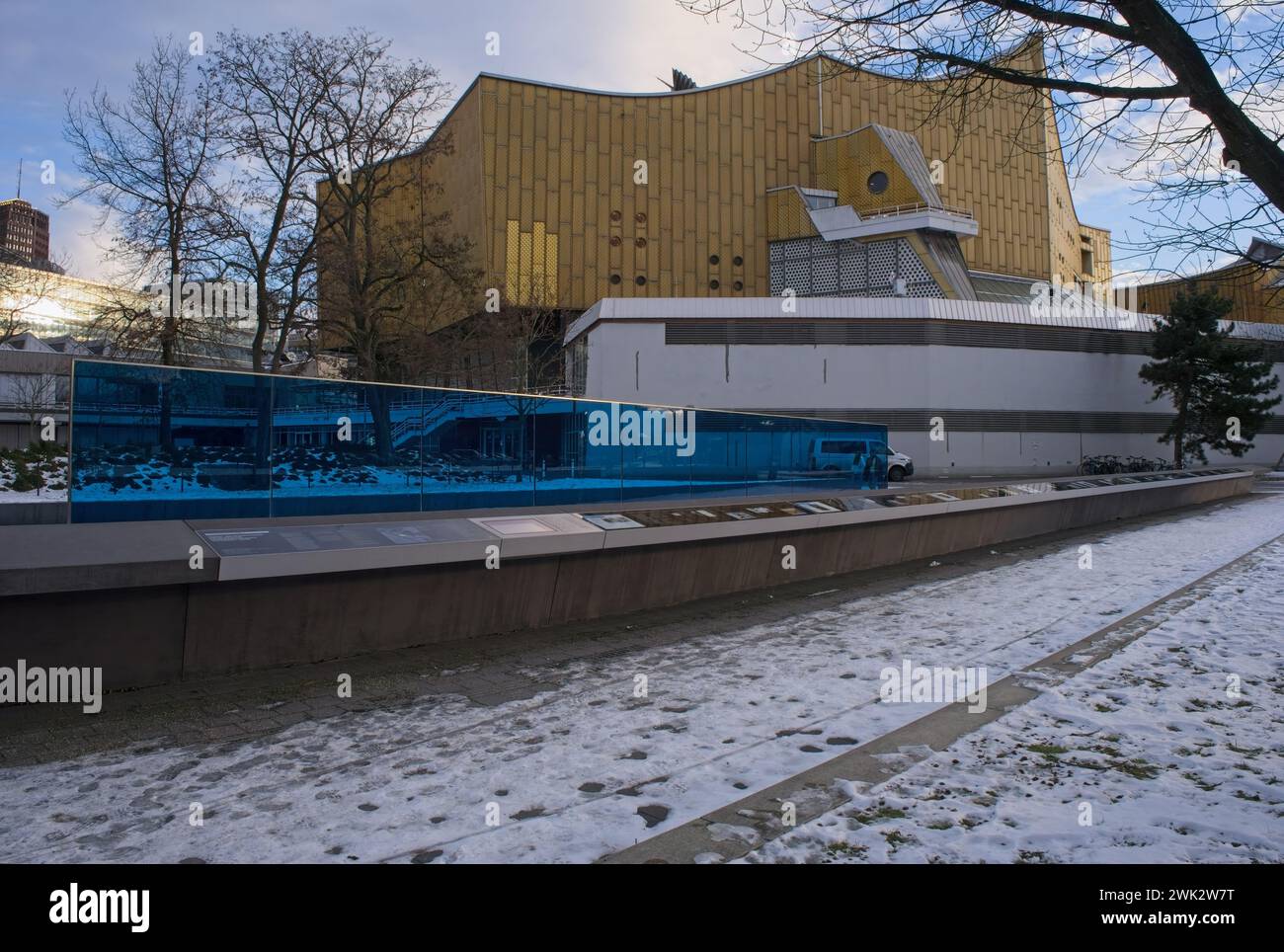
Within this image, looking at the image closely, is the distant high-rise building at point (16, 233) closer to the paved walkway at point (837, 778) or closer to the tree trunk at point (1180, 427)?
the paved walkway at point (837, 778)

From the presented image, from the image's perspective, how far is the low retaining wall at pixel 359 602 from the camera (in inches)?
245

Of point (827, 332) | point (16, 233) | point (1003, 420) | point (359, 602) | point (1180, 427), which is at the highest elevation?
point (16, 233)

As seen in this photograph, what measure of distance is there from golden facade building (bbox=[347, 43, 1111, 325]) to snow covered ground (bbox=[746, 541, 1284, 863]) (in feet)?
167

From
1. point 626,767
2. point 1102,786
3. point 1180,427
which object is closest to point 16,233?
point 626,767

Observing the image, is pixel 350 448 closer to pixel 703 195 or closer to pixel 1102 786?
pixel 1102 786

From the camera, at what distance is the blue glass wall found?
25.8 feet

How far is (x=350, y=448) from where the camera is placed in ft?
31.1

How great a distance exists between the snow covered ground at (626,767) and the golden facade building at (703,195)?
49.9 metres

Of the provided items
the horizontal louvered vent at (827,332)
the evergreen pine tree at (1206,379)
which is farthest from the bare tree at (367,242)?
the evergreen pine tree at (1206,379)

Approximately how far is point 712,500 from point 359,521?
5902 millimetres

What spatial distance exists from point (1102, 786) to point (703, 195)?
6258 centimetres

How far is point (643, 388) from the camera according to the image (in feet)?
156
